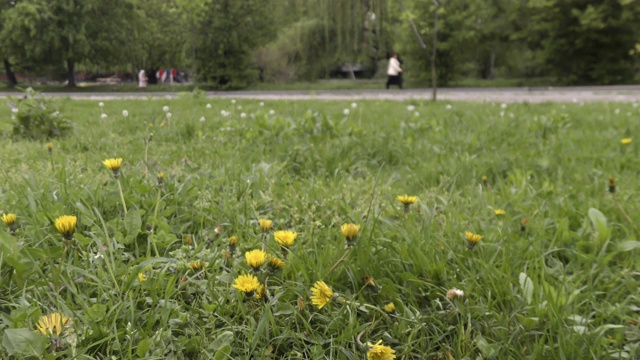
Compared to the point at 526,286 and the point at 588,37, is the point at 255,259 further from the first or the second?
the point at 588,37

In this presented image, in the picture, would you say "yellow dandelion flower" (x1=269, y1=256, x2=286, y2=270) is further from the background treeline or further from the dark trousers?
the background treeline

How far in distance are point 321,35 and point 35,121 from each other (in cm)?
2429

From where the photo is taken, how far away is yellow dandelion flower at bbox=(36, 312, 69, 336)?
109 cm

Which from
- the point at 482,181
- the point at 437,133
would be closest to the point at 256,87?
the point at 437,133

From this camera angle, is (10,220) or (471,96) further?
(471,96)

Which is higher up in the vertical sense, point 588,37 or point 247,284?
point 588,37

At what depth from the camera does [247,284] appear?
4.20 feet

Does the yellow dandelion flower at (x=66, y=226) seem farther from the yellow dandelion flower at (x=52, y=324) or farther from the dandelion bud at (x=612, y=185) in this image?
the dandelion bud at (x=612, y=185)

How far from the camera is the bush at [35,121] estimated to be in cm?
445

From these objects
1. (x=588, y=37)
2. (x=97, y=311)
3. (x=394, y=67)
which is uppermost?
(x=588, y=37)

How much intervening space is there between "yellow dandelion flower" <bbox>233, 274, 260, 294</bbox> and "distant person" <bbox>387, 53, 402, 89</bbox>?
20.3 metres

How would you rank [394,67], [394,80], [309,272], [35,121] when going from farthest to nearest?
[394,80], [394,67], [35,121], [309,272]

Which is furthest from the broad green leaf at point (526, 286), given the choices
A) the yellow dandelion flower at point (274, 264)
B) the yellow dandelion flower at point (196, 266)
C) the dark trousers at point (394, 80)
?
the dark trousers at point (394, 80)

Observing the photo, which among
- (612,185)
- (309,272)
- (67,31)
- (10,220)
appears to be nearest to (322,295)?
(309,272)
